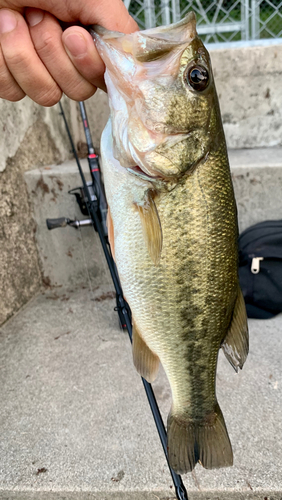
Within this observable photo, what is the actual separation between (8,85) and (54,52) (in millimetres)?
158

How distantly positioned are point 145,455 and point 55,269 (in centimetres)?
177

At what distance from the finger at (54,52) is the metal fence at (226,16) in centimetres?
316

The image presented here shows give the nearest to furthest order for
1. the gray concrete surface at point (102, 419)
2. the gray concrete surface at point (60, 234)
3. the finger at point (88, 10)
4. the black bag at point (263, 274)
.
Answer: the finger at point (88, 10) < the gray concrete surface at point (102, 419) < the black bag at point (263, 274) < the gray concrete surface at point (60, 234)

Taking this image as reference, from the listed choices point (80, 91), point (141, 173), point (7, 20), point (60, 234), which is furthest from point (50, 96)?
point (60, 234)

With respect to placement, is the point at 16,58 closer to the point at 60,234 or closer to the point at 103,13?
the point at 103,13

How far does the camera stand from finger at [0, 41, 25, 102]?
2.92 feet

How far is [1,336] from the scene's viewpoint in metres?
2.39

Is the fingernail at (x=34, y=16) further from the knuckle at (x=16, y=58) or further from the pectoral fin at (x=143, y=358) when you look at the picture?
the pectoral fin at (x=143, y=358)

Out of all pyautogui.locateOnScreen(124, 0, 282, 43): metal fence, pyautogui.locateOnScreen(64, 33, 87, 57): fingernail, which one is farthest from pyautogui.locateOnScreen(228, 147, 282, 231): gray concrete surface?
pyautogui.locateOnScreen(64, 33, 87, 57): fingernail

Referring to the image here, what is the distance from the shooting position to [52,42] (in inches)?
33.6

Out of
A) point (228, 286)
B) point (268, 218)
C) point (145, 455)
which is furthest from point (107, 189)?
point (268, 218)

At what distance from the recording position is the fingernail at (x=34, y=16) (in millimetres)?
837

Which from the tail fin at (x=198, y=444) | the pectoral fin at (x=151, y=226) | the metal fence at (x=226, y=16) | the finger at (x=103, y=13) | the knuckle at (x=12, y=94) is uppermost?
the metal fence at (x=226, y=16)

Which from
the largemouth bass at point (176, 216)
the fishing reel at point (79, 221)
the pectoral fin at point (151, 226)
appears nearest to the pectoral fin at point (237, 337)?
the largemouth bass at point (176, 216)
